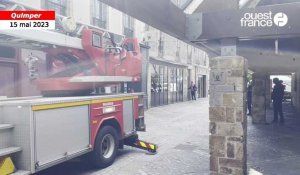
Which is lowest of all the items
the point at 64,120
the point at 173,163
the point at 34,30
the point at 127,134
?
the point at 173,163

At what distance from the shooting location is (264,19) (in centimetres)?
514

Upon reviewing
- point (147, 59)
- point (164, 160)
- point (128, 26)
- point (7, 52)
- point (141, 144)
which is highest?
point (128, 26)

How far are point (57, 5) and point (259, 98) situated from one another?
10615 mm

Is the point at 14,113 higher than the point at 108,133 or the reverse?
higher

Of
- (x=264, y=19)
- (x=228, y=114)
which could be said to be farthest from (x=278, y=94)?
(x=264, y=19)

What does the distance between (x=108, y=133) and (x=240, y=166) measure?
10.8 ft

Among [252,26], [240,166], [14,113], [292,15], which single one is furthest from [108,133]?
[292,15]

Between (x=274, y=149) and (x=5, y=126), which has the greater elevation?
(x=5, y=126)

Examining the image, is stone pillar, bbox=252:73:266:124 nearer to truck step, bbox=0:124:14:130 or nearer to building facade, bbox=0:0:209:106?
building facade, bbox=0:0:209:106

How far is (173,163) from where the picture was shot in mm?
7895

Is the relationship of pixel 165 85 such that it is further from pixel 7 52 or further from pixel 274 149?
pixel 274 149

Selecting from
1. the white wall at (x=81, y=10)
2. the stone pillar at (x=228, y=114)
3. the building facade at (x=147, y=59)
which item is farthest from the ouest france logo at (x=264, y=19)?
the white wall at (x=81, y=10)

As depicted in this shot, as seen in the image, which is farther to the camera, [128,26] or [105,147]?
[128,26]

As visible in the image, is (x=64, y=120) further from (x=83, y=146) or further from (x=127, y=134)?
(x=127, y=134)
